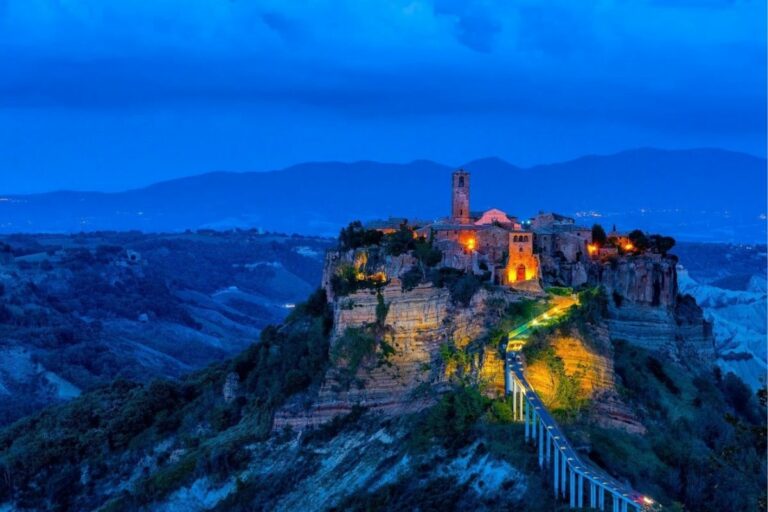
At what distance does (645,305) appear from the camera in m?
49.9

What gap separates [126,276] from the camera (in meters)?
156

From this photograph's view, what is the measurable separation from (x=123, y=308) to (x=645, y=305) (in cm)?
9602

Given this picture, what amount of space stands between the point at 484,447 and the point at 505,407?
7.50 feet

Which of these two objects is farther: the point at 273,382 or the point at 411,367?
the point at 273,382

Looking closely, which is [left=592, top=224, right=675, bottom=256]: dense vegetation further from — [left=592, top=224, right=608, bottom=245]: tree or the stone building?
the stone building

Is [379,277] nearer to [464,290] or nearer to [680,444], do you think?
[464,290]

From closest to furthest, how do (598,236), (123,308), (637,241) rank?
(598,236)
(637,241)
(123,308)

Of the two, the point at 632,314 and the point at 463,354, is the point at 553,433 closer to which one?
the point at 463,354

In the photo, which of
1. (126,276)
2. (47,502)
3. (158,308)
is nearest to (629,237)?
(47,502)

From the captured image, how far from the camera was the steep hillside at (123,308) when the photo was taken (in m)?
95.3

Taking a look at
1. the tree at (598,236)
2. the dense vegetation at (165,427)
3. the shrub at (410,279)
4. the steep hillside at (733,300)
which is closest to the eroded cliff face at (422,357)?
the shrub at (410,279)

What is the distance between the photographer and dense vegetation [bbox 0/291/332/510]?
153 ft

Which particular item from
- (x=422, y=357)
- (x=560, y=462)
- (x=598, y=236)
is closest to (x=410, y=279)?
(x=422, y=357)

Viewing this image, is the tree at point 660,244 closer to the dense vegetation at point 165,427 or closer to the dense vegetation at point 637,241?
the dense vegetation at point 637,241
